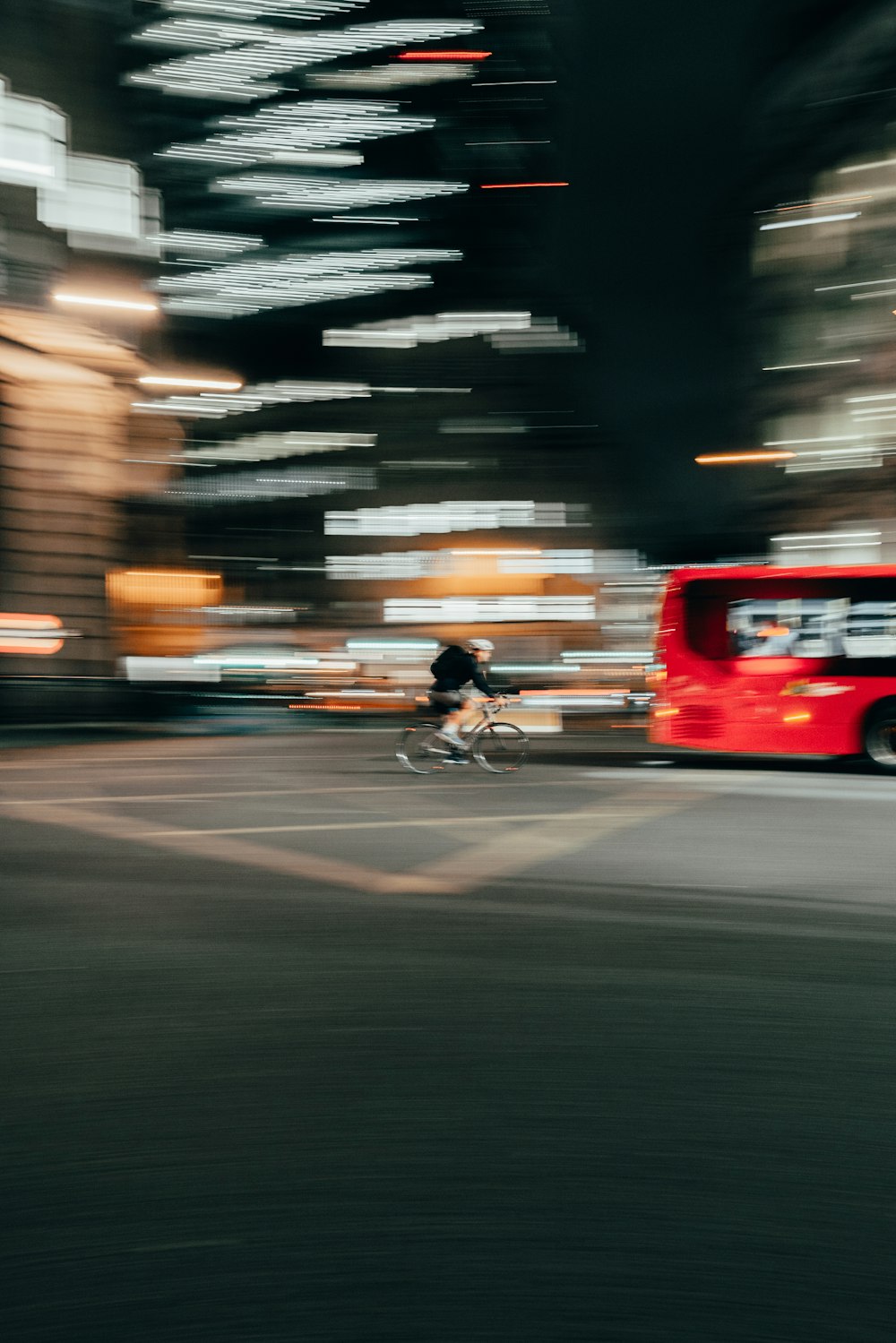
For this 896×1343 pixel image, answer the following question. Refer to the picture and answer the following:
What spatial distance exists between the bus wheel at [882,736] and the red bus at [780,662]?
1cm

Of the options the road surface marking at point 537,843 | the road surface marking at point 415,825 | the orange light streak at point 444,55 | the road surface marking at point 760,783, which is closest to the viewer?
the road surface marking at point 415,825

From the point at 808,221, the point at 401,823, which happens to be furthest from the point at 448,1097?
the point at 808,221

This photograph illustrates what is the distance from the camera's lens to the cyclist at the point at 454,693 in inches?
599

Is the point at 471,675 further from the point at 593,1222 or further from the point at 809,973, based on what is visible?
the point at 593,1222

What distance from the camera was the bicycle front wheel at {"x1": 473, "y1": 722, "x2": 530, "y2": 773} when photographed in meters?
15.5

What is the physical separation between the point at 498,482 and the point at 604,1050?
8214 centimetres

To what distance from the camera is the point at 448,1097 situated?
3844mm

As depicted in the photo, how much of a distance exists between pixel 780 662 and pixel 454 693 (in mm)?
4092

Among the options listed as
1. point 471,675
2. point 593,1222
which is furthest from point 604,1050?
point 471,675

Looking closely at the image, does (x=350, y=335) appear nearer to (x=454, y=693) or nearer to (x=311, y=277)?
(x=311, y=277)

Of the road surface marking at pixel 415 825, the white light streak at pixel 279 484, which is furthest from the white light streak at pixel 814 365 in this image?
the white light streak at pixel 279 484

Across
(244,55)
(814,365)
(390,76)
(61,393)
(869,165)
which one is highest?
(390,76)

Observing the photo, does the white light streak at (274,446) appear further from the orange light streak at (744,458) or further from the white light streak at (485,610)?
the orange light streak at (744,458)

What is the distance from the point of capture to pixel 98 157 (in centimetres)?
3259
